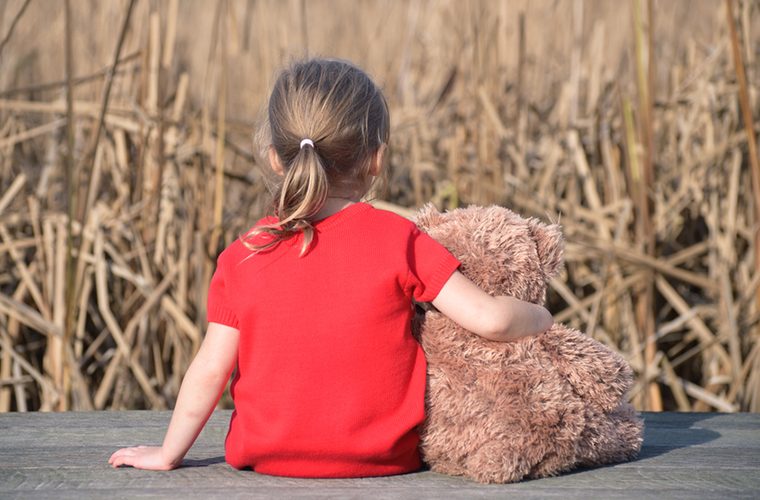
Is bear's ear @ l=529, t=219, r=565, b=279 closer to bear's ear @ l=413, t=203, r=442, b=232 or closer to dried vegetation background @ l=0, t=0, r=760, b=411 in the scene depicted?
bear's ear @ l=413, t=203, r=442, b=232

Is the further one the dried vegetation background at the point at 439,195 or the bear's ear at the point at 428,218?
the dried vegetation background at the point at 439,195

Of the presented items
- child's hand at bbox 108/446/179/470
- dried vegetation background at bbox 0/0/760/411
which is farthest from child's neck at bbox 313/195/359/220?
dried vegetation background at bbox 0/0/760/411

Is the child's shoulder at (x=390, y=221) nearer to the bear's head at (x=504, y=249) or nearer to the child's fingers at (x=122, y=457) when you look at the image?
the bear's head at (x=504, y=249)

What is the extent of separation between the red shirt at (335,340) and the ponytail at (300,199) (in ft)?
0.06

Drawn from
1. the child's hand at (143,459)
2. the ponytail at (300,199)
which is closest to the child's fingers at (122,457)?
the child's hand at (143,459)

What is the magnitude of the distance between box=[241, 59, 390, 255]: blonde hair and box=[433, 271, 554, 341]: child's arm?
176 millimetres

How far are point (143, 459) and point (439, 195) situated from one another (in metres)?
1.42

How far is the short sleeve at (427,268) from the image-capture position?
1.16m

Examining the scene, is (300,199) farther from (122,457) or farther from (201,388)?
(122,457)

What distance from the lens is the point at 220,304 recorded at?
119 cm

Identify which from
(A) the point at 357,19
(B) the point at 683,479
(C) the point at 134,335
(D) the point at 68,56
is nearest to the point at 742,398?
(B) the point at 683,479

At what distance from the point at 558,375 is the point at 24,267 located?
61.4 inches

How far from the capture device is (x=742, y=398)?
2277 mm

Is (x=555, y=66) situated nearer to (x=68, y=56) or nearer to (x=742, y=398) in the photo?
(x=742, y=398)
